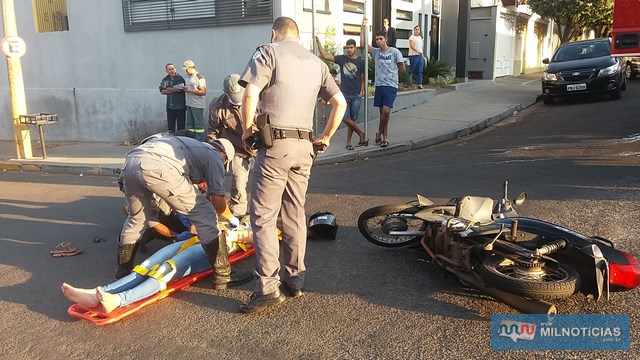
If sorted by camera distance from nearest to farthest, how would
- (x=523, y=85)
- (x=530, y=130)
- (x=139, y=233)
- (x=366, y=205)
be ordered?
(x=139, y=233) < (x=366, y=205) < (x=530, y=130) < (x=523, y=85)

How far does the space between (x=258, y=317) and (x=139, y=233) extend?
132 centimetres

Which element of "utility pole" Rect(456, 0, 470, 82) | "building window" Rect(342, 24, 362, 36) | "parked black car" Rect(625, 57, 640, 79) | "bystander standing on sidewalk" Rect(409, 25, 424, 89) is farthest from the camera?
"utility pole" Rect(456, 0, 470, 82)

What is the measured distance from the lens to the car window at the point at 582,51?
46.2ft

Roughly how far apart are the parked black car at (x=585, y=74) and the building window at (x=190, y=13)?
7.72 m

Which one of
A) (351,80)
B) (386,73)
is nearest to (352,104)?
(351,80)

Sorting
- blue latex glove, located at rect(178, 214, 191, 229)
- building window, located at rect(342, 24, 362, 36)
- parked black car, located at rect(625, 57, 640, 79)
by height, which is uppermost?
building window, located at rect(342, 24, 362, 36)

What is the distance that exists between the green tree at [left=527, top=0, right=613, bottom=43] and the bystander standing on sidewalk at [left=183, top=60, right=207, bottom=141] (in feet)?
65.6

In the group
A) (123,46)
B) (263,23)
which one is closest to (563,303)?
(263,23)

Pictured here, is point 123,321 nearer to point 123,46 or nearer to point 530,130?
point 530,130

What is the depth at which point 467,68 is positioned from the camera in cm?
2150

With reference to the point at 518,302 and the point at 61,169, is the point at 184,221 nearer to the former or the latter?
the point at 518,302

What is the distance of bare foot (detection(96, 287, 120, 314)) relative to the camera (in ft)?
11.5

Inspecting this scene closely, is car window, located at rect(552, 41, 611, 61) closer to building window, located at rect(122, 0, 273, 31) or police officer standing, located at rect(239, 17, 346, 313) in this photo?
building window, located at rect(122, 0, 273, 31)

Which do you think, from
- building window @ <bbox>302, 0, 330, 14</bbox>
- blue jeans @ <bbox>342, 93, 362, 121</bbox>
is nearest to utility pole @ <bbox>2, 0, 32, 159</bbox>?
building window @ <bbox>302, 0, 330, 14</bbox>
